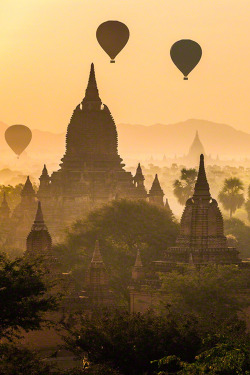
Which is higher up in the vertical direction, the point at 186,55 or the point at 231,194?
the point at 186,55

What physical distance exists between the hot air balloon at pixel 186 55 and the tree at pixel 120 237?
72.5 feet

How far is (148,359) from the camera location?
46906 millimetres

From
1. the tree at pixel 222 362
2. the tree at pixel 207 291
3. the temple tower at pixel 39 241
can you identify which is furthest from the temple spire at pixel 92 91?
the tree at pixel 222 362

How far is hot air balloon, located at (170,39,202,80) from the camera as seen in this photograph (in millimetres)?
117375

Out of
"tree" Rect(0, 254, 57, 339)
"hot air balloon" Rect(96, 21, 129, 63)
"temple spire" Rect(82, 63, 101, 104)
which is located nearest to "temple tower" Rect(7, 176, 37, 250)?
"temple spire" Rect(82, 63, 101, 104)

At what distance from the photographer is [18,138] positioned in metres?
155

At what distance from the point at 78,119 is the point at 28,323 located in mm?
68321

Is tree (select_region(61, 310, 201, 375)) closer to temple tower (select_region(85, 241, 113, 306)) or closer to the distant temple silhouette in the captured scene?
the distant temple silhouette

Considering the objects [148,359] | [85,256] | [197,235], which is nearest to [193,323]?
[148,359]

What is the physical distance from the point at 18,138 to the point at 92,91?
1554 inches

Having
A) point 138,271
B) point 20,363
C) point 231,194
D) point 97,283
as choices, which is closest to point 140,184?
point 138,271

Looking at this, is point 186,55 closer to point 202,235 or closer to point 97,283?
point 202,235

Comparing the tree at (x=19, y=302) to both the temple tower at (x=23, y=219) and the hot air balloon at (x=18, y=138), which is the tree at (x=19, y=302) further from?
the hot air balloon at (x=18, y=138)

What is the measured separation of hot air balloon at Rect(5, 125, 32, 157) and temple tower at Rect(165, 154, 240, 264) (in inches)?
3108
